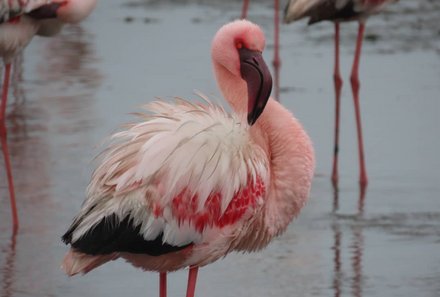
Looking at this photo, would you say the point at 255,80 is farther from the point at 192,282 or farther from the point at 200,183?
the point at 192,282

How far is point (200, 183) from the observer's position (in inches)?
243

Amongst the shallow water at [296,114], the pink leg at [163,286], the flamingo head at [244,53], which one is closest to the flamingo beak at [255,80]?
the flamingo head at [244,53]

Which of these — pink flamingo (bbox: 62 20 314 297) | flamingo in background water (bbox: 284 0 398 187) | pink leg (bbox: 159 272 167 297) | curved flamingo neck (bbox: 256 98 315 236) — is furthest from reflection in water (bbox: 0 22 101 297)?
flamingo in background water (bbox: 284 0 398 187)

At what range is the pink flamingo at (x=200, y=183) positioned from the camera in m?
6.14

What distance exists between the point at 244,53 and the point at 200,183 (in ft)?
2.28

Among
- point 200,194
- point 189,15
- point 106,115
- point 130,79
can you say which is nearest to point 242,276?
point 200,194

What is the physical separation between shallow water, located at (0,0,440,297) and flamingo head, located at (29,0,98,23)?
1.15 m

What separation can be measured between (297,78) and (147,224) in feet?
24.1

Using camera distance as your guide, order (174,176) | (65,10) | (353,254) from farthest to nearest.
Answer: (65,10), (353,254), (174,176)

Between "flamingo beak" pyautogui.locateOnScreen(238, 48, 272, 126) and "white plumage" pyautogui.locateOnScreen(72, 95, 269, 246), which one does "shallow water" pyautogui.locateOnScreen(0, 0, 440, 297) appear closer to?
"white plumage" pyautogui.locateOnScreen(72, 95, 269, 246)

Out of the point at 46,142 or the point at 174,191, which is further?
the point at 46,142

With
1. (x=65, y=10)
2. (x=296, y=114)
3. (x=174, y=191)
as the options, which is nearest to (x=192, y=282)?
(x=174, y=191)

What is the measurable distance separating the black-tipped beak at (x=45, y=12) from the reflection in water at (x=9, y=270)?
5.42ft

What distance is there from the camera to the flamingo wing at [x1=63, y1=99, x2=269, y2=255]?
6.11m
